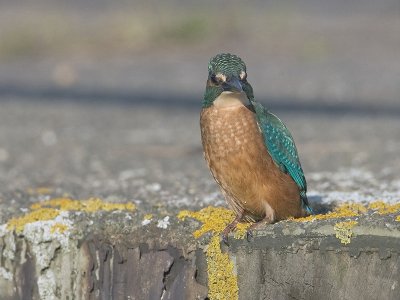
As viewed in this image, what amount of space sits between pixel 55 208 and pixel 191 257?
91 cm

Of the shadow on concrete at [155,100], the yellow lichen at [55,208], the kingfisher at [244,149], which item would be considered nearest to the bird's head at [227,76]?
the kingfisher at [244,149]

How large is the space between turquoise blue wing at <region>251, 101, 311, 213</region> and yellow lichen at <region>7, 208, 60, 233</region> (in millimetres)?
893

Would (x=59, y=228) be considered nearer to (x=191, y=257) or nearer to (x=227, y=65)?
(x=191, y=257)

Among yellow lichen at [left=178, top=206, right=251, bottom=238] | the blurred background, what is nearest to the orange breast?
yellow lichen at [left=178, top=206, right=251, bottom=238]

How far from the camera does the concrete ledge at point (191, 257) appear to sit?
3.56 m

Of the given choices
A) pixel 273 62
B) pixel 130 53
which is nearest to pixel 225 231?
pixel 273 62

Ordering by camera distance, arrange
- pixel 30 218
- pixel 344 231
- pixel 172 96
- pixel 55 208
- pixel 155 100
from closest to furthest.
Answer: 1. pixel 344 231
2. pixel 30 218
3. pixel 55 208
4. pixel 155 100
5. pixel 172 96

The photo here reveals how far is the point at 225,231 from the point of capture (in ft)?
12.6

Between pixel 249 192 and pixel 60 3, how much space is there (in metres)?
18.0

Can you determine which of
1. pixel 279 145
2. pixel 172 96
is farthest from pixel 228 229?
pixel 172 96

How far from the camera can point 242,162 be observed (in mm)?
3947

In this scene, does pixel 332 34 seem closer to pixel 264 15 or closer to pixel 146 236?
pixel 264 15

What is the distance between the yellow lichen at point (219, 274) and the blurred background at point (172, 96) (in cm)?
91

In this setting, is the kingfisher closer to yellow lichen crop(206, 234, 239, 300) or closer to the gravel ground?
yellow lichen crop(206, 234, 239, 300)
